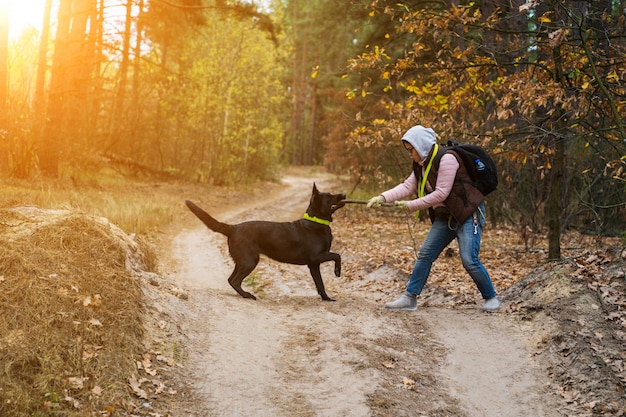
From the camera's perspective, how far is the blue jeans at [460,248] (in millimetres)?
7152

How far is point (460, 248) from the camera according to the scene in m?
7.30

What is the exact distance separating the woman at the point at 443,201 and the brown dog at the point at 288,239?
1.00 metres

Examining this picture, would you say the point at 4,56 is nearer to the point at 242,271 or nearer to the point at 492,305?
the point at 242,271

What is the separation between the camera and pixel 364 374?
5602 millimetres

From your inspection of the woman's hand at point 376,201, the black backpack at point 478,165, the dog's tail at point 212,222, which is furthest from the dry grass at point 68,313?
the black backpack at point 478,165

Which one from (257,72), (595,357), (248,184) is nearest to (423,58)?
(257,72)

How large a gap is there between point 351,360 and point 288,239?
7.99ft

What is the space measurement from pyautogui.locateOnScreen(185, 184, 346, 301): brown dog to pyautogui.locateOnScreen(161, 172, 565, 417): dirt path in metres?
0.58

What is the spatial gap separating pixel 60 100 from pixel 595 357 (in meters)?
15.9

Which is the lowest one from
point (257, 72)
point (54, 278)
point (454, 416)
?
point (454, 416)

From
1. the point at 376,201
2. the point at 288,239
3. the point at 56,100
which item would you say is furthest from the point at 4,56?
the point at 376,201

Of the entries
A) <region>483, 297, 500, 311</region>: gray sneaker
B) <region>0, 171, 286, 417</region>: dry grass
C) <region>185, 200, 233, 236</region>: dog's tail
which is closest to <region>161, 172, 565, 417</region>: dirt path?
A: <region>483, 297, 500, 311</region>: gray sneaker

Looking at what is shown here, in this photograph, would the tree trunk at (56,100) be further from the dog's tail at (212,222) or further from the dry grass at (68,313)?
the dog's tail at (212,222)

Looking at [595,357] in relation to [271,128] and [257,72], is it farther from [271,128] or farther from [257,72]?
[271,128]
